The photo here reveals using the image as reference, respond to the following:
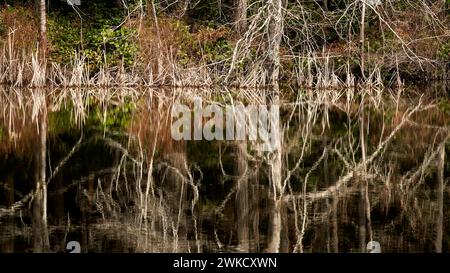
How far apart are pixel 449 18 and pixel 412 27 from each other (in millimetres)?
1195

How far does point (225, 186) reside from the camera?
5340mm

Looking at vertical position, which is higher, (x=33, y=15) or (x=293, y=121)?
(x=33, y=15)

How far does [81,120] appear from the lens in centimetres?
998

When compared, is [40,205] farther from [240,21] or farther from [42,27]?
[42,27]

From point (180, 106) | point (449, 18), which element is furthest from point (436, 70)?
point (180, 106)

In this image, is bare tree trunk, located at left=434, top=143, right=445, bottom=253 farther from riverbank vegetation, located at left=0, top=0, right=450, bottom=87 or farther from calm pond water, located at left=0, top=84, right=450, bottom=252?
riverbank vegetation, located at left=0, top=0, right=450, bottom=87

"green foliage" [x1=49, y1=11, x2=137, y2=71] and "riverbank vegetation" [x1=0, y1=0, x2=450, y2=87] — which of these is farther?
"green foliage" [x1=49, y1=11, x2=137, y2=71]

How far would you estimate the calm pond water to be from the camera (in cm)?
391

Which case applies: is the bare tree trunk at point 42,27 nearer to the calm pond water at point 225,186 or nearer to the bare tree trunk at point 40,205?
the calm pond water at point 225,186

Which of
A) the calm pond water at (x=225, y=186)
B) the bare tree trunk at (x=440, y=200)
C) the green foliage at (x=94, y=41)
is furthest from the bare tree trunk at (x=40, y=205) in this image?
the green foliage at (x=94, y=41)

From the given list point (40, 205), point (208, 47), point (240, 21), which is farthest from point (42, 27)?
point (40, 205)

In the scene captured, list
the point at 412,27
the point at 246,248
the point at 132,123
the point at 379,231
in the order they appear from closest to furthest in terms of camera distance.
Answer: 1. the point at 246,248
2. the point at 379,231
3. the point at 132,123
4. the point at 412,27

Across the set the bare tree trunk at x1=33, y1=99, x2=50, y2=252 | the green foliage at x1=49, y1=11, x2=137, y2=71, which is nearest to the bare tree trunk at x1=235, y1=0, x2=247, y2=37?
the green foliage at x1=49, y1=11, x2=137, y2=71
